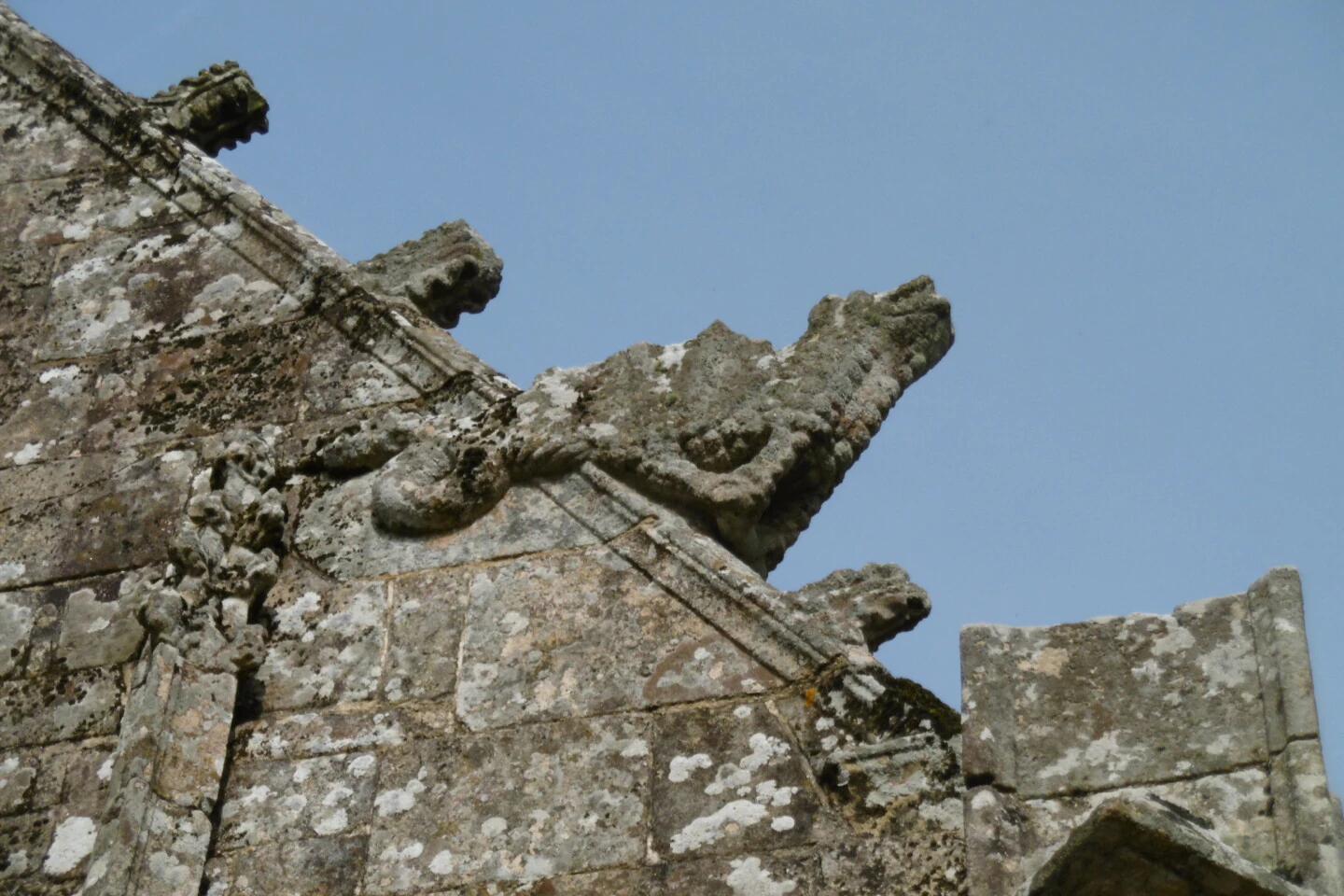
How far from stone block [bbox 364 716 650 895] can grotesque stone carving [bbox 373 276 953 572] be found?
968 mm

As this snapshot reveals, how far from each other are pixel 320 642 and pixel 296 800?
2.19ft

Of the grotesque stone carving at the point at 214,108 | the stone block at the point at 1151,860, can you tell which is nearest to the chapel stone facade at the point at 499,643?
the stone block at the point at 1151,860

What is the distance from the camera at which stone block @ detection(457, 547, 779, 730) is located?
278 inches

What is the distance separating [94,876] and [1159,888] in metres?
3.12

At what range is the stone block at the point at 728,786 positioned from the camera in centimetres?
657

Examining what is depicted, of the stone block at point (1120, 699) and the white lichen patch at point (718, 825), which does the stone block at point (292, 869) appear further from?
the stone block at point (1120, 699)

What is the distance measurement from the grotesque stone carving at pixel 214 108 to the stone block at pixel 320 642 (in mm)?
2742

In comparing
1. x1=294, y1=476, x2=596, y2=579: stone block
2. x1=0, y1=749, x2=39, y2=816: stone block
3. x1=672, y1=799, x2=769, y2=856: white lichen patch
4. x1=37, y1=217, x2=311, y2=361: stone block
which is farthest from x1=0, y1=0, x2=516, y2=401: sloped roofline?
x1=672, y1=799, x2=769, y2=856: white lichen patch

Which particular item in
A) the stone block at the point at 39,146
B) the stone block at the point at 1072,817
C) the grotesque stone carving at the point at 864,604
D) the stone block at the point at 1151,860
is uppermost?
the stone block at the point at 39,146

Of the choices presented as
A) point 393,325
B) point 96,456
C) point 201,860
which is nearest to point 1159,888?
point 201,860

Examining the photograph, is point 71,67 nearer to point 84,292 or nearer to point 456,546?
point 84,292

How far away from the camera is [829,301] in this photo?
816 centimetres

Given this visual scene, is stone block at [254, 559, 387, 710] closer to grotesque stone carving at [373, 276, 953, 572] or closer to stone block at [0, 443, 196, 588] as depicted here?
grotesque stone carving at [373, 276, 953, 572]

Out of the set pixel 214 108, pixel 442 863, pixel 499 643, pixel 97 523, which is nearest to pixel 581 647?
pixel 499 643
